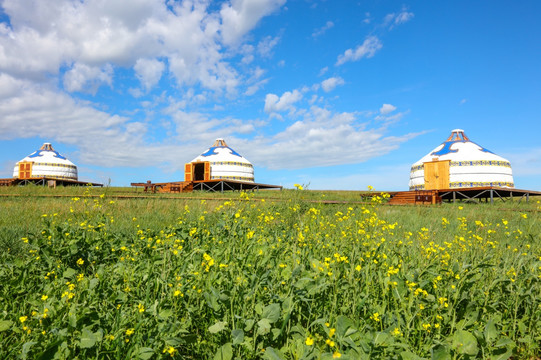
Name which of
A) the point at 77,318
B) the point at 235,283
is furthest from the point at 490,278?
the point at 77,318

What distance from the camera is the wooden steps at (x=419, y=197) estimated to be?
16938mm

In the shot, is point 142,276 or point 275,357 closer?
point 275,357

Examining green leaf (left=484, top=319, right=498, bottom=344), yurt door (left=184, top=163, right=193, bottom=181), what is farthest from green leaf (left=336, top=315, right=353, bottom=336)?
yurt door (left=184, top=163, right=193, bottom=181)

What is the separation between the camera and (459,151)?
2728cm

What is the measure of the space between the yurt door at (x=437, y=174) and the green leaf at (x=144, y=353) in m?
26.7

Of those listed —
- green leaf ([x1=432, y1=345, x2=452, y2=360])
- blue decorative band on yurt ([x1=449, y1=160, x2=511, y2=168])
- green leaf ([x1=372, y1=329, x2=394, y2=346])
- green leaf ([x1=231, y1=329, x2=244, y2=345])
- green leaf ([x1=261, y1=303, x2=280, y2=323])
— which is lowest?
green leaf ([x1=432, y1=345, x2=452, y2=360])

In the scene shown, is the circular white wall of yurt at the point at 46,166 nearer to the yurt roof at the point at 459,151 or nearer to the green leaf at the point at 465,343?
the yurt roof at the point at 459,151

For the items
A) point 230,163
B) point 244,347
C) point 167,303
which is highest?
point 230,163

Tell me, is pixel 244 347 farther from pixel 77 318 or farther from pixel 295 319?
pixel 77 318

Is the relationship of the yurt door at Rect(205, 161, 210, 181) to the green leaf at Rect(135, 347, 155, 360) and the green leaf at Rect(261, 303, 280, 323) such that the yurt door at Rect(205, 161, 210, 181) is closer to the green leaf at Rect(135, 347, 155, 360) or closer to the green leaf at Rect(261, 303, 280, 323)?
the green leaf at Rect(261, 303, 280, 323)

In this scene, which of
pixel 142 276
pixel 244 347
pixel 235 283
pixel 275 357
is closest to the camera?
pixel 275 357

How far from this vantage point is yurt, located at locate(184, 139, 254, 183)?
31172 mm

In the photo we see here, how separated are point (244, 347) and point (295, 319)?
0.57m

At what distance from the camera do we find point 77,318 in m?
1.93
